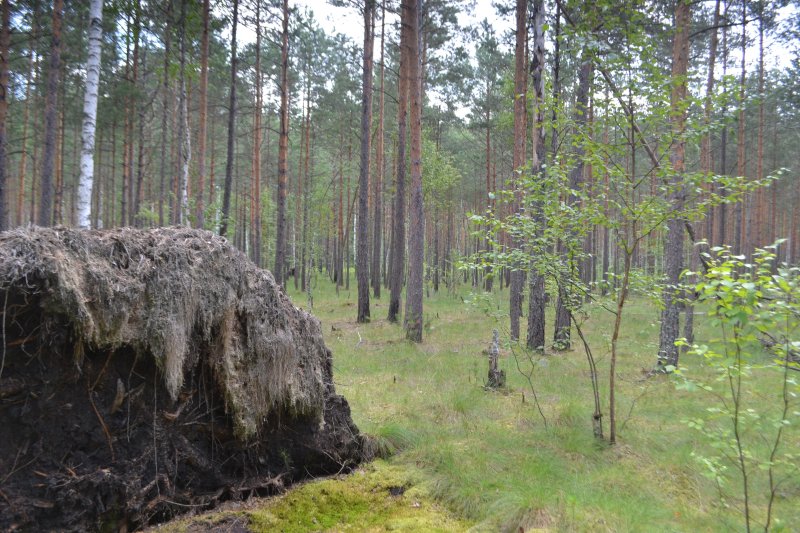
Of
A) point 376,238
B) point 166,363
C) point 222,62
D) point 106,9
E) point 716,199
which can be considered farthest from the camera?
point 376,238

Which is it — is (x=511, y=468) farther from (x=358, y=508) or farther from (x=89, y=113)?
(x=89, y=113)

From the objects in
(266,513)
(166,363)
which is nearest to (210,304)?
(166,363)

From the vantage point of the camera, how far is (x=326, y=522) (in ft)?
11.5

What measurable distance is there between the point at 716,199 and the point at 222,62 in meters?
15.8

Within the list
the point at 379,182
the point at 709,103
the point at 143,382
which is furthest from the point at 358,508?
the point at 379,182

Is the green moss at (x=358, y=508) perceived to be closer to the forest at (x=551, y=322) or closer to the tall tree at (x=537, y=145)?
the forest at (x=551, y=322)

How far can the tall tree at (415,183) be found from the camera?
1064cm

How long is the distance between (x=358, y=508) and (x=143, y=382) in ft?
6.79

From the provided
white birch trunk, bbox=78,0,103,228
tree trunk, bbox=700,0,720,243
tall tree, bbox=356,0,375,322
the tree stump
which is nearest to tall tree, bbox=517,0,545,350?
the tree stump

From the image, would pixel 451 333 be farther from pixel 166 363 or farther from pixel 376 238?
pixel 166 363

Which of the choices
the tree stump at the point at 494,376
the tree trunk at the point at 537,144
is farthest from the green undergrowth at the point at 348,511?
the tree trunk at the point at 537,144

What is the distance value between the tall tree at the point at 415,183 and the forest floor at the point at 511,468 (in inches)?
114

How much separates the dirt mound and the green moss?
0.28 m

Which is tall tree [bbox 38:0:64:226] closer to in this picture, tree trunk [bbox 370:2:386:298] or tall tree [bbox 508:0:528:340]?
tree trunk [bbox 370:2:386:298]
